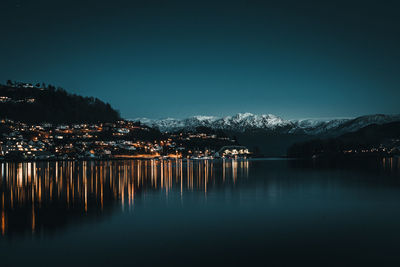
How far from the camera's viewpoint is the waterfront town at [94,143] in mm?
96750

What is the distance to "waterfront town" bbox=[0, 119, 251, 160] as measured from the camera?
3809 inches

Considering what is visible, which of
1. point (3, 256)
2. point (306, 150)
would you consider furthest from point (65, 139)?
point (3, 256)

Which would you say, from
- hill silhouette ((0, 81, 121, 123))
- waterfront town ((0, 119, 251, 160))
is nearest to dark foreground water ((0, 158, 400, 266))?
waterfront town ((0, 119, 251, 160))

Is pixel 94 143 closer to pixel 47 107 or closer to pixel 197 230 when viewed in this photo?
pixel 47 107

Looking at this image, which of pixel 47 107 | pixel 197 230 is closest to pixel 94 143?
pixel 47 107

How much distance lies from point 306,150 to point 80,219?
114 metres

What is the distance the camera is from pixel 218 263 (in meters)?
7.82

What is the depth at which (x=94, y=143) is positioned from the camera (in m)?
113

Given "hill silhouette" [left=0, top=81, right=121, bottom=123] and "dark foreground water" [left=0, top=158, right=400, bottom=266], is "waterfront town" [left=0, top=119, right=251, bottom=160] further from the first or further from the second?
"dark foreground water" [left=0, top=158, right=400, bottom=266]

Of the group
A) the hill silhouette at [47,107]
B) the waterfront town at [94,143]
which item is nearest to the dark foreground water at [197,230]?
the waterfront town at [94,143]

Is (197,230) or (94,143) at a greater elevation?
(94,143)

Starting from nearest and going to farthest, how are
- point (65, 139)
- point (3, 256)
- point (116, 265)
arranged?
point (116, 265)
point (3, 256)
point (65, 139)

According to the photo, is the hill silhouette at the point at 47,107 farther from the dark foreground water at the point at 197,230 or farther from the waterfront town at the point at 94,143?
the dark foreground water at the point at 197,230

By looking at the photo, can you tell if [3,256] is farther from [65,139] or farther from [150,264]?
[65,139]
